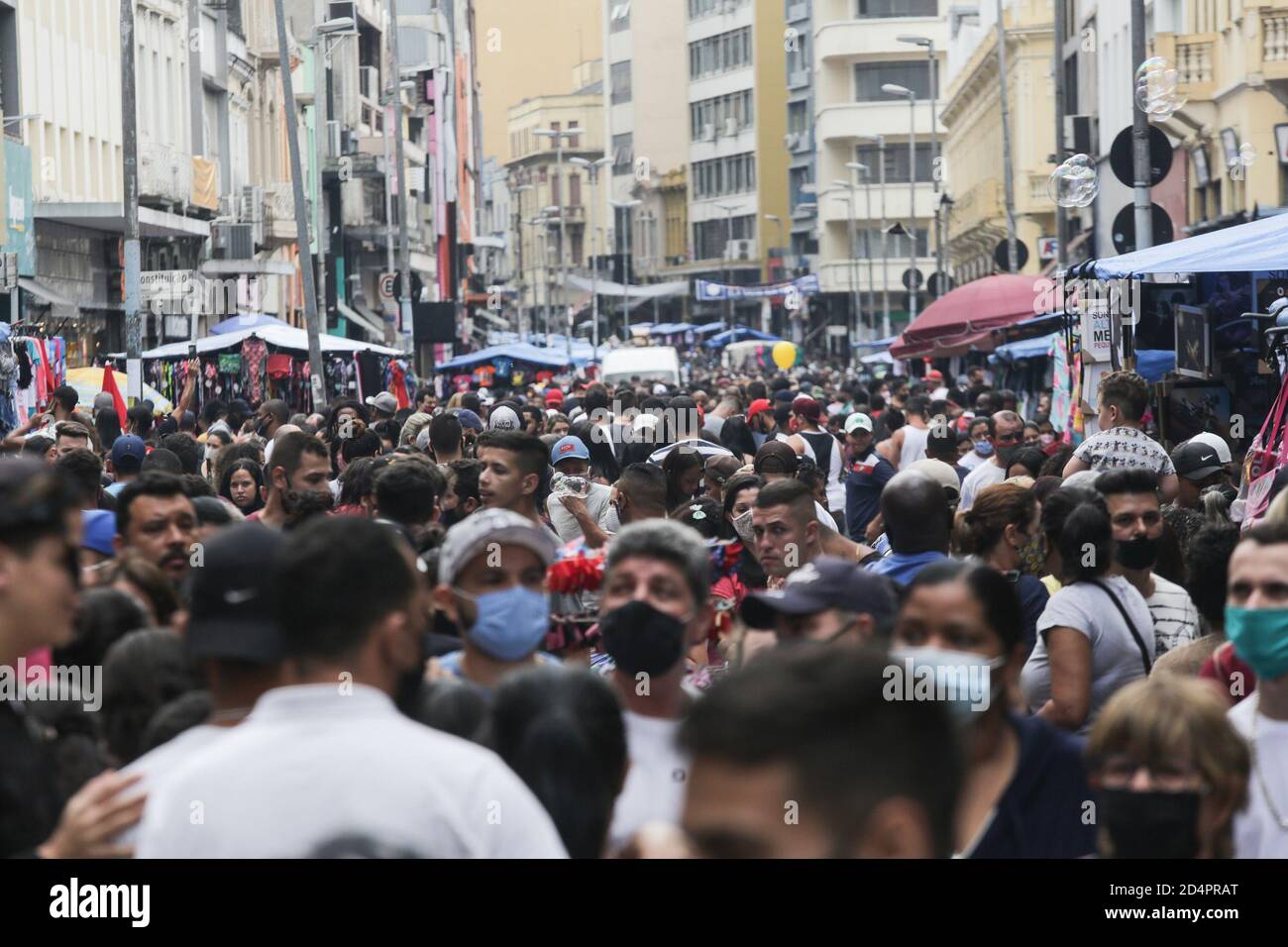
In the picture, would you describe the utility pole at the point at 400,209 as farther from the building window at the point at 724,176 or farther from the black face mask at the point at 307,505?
the building window at the point at 724,176

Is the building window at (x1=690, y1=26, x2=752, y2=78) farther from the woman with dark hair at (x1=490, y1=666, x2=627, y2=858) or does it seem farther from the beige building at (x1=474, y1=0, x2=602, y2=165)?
the woman with dark hair at (x1=490, y1=666, x2=627, y2=858)

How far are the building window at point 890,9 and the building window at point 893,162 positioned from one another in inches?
231

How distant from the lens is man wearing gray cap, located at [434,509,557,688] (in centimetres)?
580

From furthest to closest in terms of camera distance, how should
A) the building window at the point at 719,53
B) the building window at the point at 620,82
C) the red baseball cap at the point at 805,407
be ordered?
the building window at the point at 620,82
the building window at the point at 719,53
the red baseball cap at the point at 805,407

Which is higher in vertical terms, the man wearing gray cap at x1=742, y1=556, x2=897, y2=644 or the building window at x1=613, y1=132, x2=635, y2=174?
the building window at x1=613, y1=132, x2=635, y2=174

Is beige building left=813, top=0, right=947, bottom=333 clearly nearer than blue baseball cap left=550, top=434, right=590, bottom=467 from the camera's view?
No

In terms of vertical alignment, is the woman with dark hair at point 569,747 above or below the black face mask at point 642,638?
below

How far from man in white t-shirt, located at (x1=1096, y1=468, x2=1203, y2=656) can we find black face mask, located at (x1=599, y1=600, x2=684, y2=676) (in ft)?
7.49

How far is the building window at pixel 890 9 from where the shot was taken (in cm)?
10969

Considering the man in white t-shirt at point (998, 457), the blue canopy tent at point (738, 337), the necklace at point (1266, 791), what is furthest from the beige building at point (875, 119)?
the necklace at point (1266, 791)

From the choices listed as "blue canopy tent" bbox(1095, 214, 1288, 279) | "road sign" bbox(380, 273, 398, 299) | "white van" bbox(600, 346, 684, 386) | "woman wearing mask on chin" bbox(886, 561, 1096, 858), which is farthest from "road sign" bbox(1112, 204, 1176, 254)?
"road sign" bbox(380, 273, 398, 299)

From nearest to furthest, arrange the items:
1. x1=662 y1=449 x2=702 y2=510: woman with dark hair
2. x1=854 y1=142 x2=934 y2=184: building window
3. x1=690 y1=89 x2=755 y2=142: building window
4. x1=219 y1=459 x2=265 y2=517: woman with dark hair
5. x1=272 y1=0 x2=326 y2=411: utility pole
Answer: x1=662 y1=449 x2=702 y2=510: woman with dark hair → x1=219 y1=459 x2=265 y2=517: woman with dark hair → x1=272 y1=0 x2=326 y2=411: utility pole → x1=854 y1=142 x2=934 y2=184: building window → x1=690 y1=89 x2=755 y2=142: building window

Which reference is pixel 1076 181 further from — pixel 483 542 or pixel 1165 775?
pixel 1165 775

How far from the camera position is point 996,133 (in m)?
66.4
